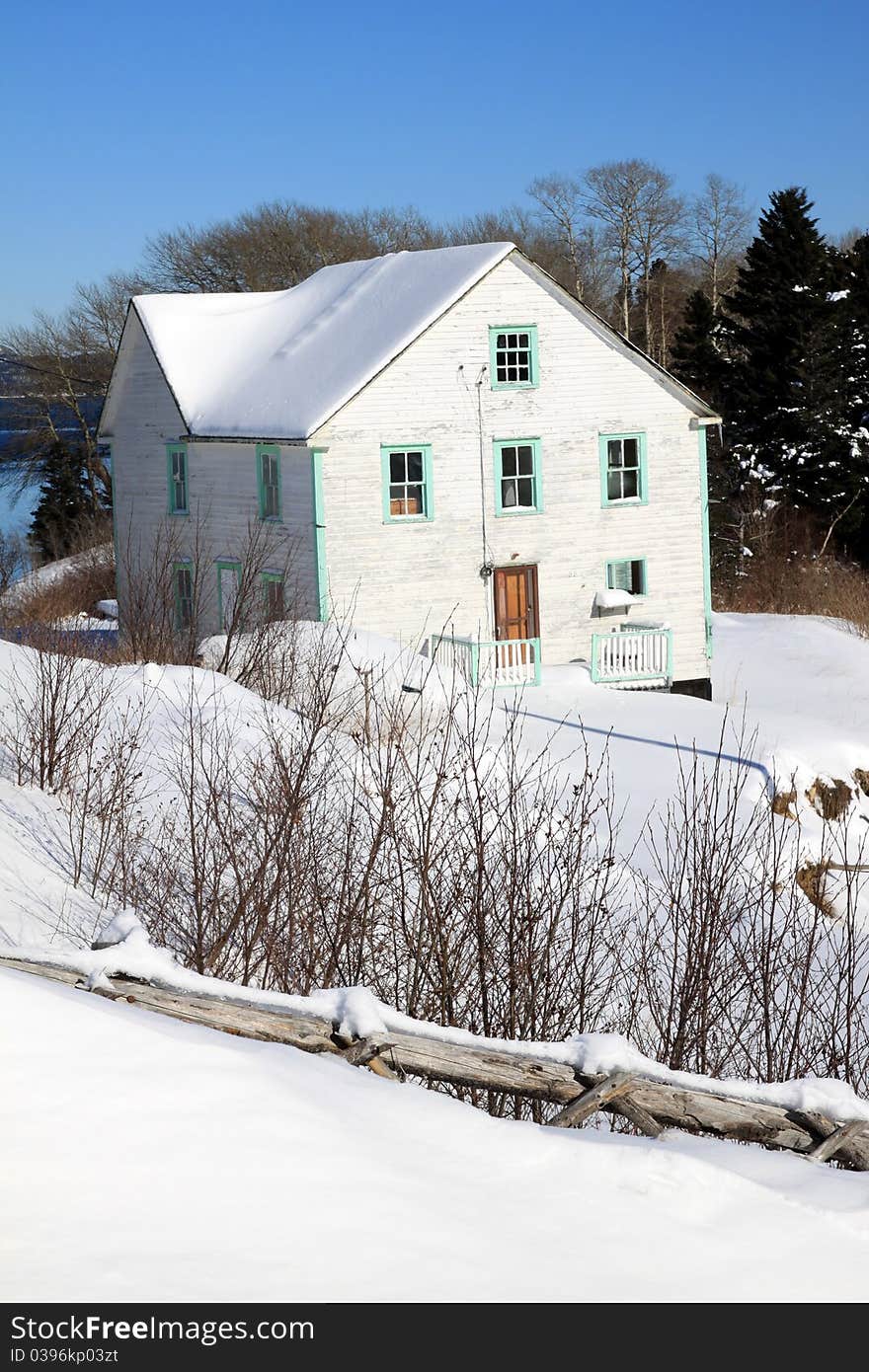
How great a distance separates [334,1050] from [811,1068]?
4008 mm

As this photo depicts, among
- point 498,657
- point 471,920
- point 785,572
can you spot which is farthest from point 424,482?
point 785,572

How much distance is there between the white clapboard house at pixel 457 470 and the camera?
27.0 metres

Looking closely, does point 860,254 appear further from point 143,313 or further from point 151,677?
point 151,677

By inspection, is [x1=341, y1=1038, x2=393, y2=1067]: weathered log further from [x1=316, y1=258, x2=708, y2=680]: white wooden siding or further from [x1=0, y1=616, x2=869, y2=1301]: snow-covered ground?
[x1=316, y1=258, x2=708, y2=680]: white wooden siding

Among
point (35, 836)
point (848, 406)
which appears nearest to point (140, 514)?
point (35, 836)

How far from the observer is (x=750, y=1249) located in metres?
4.67

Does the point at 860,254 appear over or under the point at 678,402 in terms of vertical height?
over


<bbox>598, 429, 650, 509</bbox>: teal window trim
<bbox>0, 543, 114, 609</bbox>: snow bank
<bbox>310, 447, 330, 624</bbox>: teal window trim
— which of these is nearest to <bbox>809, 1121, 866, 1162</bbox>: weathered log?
<bbox>310, 447, 330, 624</bbox>: teal window trim

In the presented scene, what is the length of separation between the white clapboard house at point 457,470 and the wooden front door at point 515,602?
4 centimetres

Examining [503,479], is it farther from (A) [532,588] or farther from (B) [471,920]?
(B) [471,920]

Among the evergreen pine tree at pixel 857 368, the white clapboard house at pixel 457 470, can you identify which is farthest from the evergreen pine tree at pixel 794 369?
the white clapboard house at pixel 457 470

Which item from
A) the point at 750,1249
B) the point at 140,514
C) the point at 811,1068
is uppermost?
the point at 140,514

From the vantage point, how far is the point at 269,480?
92.8ft

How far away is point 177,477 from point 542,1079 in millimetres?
26791
